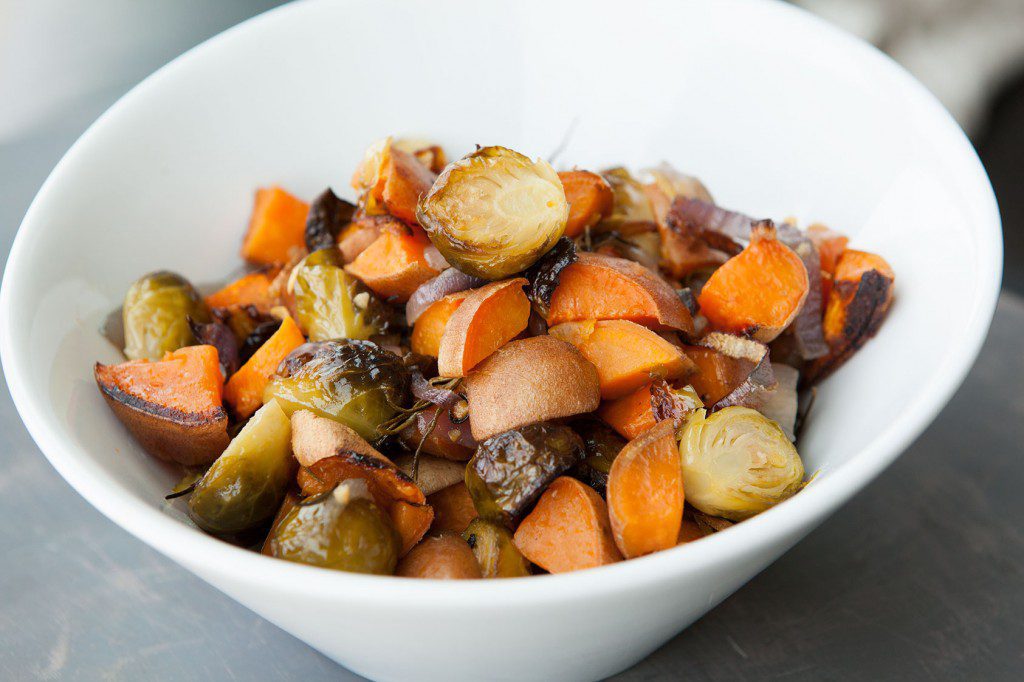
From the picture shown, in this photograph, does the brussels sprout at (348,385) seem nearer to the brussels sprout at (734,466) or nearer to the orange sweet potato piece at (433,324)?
the orange sweet potato piece at (433,324)

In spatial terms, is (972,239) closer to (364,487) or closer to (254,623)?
(364,487)

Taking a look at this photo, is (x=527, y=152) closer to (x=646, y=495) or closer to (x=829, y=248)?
(x=829, y=248)

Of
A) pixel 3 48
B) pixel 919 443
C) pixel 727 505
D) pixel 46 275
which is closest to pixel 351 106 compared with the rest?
pixel 46 275

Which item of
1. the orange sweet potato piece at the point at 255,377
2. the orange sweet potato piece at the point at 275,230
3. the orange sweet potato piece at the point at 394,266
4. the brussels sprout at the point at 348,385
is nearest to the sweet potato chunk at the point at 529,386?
the brussels sprout at the point at 348,385

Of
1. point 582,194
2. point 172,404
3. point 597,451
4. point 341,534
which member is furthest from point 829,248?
point 172,404

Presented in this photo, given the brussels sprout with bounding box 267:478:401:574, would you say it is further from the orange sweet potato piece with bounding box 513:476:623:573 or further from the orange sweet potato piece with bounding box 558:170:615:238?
the orange sweet potato piece with bounding box 558:170:615:238

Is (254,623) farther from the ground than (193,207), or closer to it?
closer to it

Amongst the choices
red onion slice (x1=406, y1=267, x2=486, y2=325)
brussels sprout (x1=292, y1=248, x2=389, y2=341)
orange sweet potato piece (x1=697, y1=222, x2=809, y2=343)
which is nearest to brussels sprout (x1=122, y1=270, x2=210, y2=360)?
brussels sprout (x1=292, y1=248, x2=389, y2=341)
